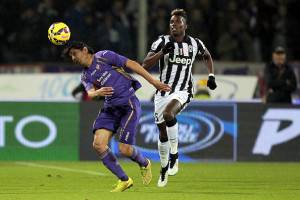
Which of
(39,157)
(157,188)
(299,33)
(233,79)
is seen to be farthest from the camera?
(299,33)

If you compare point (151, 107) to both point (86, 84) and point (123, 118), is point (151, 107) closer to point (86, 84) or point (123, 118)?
point (123, 118)

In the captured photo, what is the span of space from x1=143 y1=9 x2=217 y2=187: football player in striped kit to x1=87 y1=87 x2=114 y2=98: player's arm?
1.43 meters

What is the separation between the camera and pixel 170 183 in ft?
40.5

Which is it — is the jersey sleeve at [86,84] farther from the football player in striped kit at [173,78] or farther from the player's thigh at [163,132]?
the player's thigh at [163,132]

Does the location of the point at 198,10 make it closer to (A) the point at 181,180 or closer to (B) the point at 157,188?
(A) the point at 181,180

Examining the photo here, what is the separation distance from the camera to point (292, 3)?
23.6 metres

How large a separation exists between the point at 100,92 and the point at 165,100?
1.88m

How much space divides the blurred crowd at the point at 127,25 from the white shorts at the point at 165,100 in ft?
27.4

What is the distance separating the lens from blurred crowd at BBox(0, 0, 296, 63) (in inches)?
814

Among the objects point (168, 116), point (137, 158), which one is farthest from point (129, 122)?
point (168, 116)

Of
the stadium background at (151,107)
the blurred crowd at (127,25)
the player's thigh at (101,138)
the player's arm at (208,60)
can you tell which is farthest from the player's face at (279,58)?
the player's thigh at (101,138)

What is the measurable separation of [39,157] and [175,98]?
5523 mm

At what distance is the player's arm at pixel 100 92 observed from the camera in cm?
1052

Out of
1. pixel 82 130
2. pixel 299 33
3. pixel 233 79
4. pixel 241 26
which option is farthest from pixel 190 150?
pixel 299 33
